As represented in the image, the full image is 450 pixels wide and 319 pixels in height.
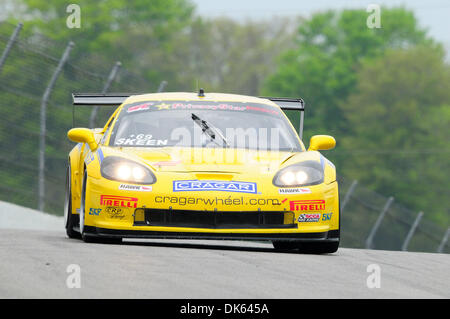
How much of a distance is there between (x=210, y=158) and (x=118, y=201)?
859mm

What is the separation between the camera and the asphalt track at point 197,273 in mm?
6121

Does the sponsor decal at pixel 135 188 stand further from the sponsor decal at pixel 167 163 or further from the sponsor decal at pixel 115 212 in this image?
the sponsor decal at pixel 167 163

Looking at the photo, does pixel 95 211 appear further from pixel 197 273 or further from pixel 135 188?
pixel 197 273

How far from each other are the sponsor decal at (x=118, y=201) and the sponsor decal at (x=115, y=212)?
0.10ft

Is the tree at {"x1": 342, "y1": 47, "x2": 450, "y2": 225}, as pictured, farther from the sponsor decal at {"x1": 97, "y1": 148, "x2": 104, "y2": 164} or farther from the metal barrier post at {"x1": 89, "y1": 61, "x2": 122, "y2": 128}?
the sponsor decal at {"x1": 97, "y1": 148, "x2": 104, "y2": 164}

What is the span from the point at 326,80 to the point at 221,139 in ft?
217

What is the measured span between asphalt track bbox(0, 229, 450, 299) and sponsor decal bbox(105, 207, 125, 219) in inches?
8.9

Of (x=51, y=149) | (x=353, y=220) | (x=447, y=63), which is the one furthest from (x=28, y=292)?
(x=447, y=63)

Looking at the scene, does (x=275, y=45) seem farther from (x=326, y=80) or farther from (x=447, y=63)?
(x=447, y=63)

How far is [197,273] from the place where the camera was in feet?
22.9

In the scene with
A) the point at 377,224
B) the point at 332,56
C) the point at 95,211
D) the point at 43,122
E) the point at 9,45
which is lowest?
the point at 377,224

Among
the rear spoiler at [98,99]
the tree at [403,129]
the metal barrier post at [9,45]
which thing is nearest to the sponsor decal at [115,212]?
the rear spoiler at [98,99]

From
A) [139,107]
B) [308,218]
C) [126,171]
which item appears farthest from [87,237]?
[308,218]

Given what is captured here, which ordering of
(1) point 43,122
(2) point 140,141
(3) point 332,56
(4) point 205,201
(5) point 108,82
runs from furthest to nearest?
1. (3) point 332,56
2. (5) point 108,82
3. (1) point 43,122
4. (2) point 140,141
5. (4) point 205,201
